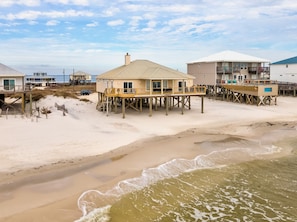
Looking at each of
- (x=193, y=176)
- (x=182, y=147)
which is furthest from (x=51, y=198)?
(x=182, y=147)

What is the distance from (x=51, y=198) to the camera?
1166 cm

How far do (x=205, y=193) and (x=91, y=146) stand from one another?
26.3 ft

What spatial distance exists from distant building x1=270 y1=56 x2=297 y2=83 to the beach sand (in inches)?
925

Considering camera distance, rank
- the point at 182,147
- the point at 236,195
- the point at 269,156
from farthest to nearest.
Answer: the point at 182,147
the point at 269,156
the point at 236,195

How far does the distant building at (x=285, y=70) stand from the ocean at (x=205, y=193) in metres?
40.6

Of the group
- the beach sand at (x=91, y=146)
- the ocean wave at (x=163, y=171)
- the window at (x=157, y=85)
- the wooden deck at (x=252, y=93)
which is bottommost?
the ocean wave at (x=163, y=171)

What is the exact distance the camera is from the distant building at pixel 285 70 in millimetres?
54156

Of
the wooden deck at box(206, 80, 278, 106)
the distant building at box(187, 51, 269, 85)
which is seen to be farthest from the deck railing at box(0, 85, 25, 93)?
the distant building at box(187, 51, 269, 85)

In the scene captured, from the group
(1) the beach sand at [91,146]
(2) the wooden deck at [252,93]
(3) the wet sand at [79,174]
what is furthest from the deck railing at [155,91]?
(2) the wooden deck at [252,93]

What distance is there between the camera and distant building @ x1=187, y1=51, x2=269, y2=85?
154 feet

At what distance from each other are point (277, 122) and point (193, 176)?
17.3 metres

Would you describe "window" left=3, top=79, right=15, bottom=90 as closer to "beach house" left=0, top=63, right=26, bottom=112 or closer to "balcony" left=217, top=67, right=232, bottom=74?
"beach house" left=0, top=63, right=26, bottom=112

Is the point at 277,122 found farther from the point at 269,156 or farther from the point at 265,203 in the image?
the point at 265,203

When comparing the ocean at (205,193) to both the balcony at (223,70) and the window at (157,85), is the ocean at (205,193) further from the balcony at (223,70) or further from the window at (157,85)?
the balcony at (223,70)
